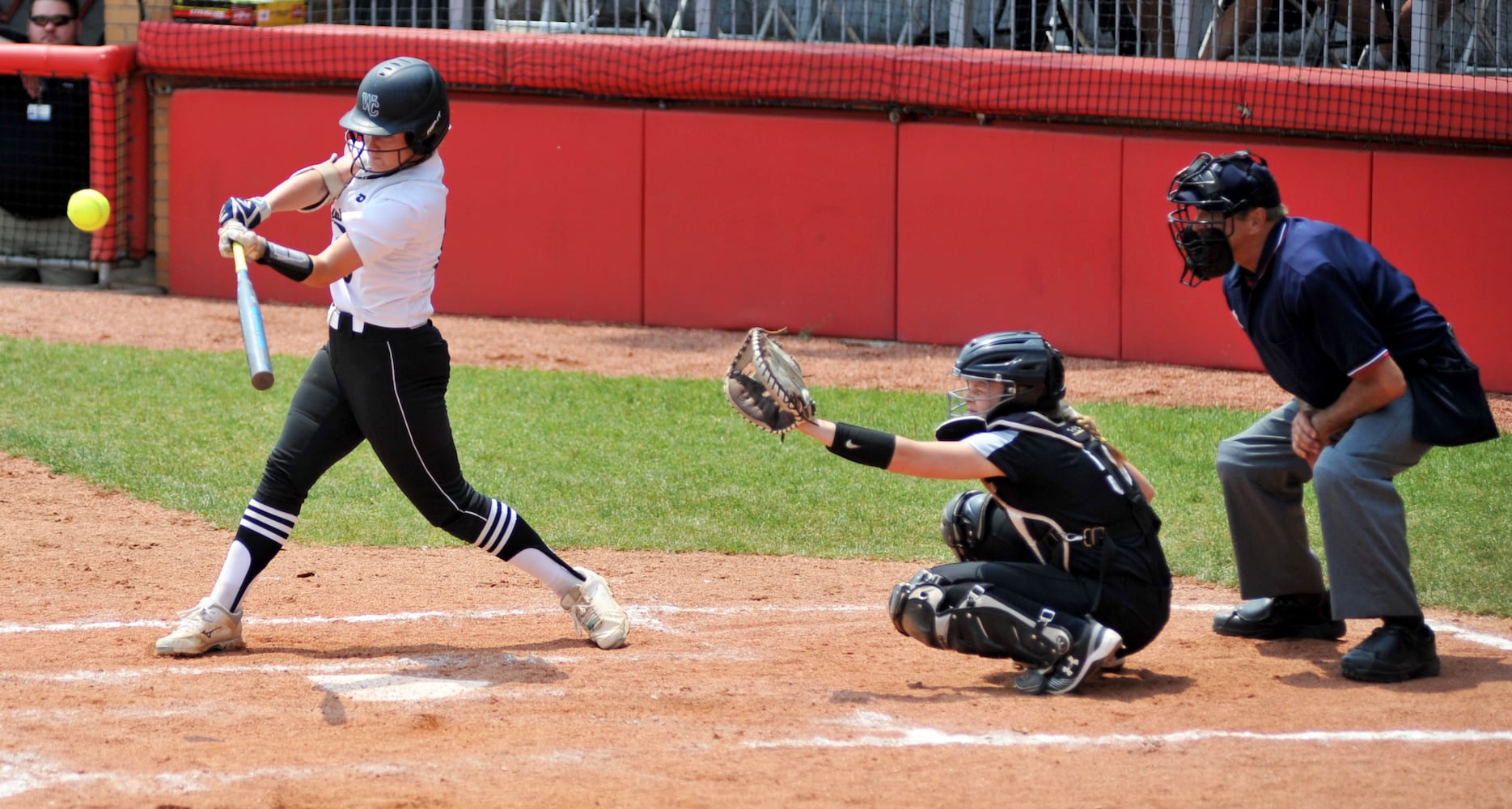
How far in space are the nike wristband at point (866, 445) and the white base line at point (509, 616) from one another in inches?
56.7

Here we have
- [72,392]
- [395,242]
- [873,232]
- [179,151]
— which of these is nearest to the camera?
[395,242]

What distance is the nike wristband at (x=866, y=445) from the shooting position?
4113 mm

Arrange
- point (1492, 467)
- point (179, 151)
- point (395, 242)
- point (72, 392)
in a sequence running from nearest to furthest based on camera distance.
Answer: point (395, 242) < point (1492, 467) < point (72, 392) < point (179, 151)

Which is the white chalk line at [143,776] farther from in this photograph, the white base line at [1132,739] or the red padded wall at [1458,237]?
the red padded wall at [1458,237]

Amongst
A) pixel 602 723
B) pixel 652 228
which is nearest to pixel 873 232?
pixel 652 228

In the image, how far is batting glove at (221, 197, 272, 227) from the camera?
183 inches

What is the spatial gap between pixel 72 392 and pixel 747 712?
6.13 metres

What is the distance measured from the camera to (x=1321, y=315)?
450 cm

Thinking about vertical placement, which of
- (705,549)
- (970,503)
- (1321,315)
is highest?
(1321,315)

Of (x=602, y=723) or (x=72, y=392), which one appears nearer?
(x=602, y=723)

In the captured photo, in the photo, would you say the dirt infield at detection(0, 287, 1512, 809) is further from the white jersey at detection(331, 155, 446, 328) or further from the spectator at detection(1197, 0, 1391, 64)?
the spectator at detection(1197, 0, 1391, 64)

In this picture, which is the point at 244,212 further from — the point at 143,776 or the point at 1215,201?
the point at 1215,201

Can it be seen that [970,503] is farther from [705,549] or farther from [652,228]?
[652,228]

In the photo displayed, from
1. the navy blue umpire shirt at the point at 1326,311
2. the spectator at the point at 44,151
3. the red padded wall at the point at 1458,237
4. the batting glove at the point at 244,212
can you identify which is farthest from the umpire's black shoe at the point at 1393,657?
the spectator at the point at 44,151
